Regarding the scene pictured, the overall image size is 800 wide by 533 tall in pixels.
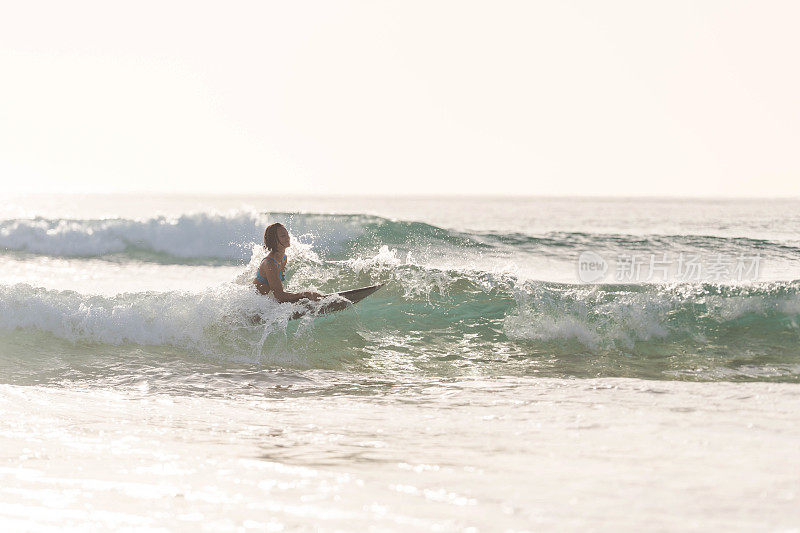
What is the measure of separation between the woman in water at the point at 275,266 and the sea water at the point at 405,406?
14cm

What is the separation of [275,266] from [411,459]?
15.3 ft

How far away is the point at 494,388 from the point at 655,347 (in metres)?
2.90

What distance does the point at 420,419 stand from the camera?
217 inches

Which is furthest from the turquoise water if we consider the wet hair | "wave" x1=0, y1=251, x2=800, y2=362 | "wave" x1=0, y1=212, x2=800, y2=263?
"wave" x1=0, y1=212, x2=800, y2=263

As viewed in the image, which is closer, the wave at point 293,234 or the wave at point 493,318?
the wave at point 493,318

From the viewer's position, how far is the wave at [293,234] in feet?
66.3

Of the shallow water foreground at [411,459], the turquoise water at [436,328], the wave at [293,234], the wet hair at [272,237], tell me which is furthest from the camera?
the wave at [293,234]

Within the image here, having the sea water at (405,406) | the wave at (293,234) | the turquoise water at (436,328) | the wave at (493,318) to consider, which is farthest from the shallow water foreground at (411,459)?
the wave at (293,234)

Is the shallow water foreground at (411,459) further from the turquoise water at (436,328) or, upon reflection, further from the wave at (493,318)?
the wave at (493,318)

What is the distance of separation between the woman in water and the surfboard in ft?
0.60

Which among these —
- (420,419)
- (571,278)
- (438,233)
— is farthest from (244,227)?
(420,419)

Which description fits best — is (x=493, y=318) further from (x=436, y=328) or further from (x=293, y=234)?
(x=293, y=234)

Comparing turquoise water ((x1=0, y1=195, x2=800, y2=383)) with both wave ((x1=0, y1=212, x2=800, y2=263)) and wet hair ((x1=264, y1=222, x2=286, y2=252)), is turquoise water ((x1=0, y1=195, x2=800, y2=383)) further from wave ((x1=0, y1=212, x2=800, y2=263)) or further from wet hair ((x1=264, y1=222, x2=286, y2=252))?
wave ((x1=0, y1=212, x2=800, y2=263))

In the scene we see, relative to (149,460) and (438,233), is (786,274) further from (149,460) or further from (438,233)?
(149,460)
